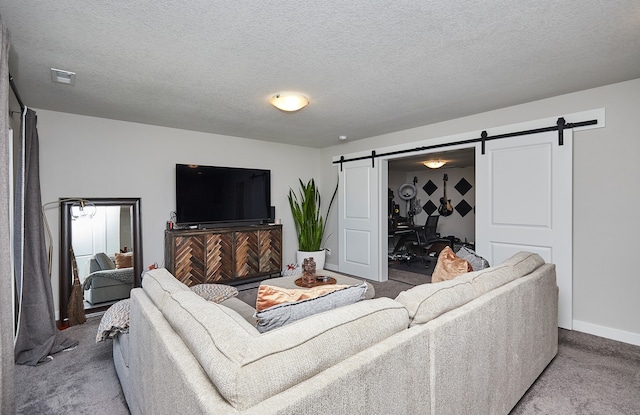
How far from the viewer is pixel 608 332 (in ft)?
9.12

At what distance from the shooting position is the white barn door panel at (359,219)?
188 inches

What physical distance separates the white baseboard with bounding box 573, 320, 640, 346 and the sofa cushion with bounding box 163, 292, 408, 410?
111 inches

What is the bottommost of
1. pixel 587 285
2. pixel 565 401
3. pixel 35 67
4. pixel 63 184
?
pixel 565 401

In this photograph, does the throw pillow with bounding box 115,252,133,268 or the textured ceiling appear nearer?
the textured ceiling

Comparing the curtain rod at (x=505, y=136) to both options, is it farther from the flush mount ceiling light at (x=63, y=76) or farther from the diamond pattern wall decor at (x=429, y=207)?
the diamond pattern wall decor at (x=429, y=207)

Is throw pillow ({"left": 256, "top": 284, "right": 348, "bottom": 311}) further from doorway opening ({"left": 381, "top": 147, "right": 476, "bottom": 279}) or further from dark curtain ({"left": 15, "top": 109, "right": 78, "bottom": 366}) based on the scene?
doorway opening ({"left": 381, "top": 147, "right": 476, "bottom": 279})

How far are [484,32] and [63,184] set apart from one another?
4280mm

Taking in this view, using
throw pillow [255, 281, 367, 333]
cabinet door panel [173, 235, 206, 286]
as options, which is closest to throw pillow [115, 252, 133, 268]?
cabinet door panel [173, 235, 206, 286]

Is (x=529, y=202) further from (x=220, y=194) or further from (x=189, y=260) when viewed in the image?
(x=189, y=260)

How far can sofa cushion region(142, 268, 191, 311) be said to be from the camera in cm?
148

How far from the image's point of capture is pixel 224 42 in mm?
1977

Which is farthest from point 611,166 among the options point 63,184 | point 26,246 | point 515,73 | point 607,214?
point 63,184

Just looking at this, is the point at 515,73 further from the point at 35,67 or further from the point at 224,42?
the point at 35,67

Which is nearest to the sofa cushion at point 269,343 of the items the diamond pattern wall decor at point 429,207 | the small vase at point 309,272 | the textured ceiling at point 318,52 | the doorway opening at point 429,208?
the textured ceiling at point 318,52
